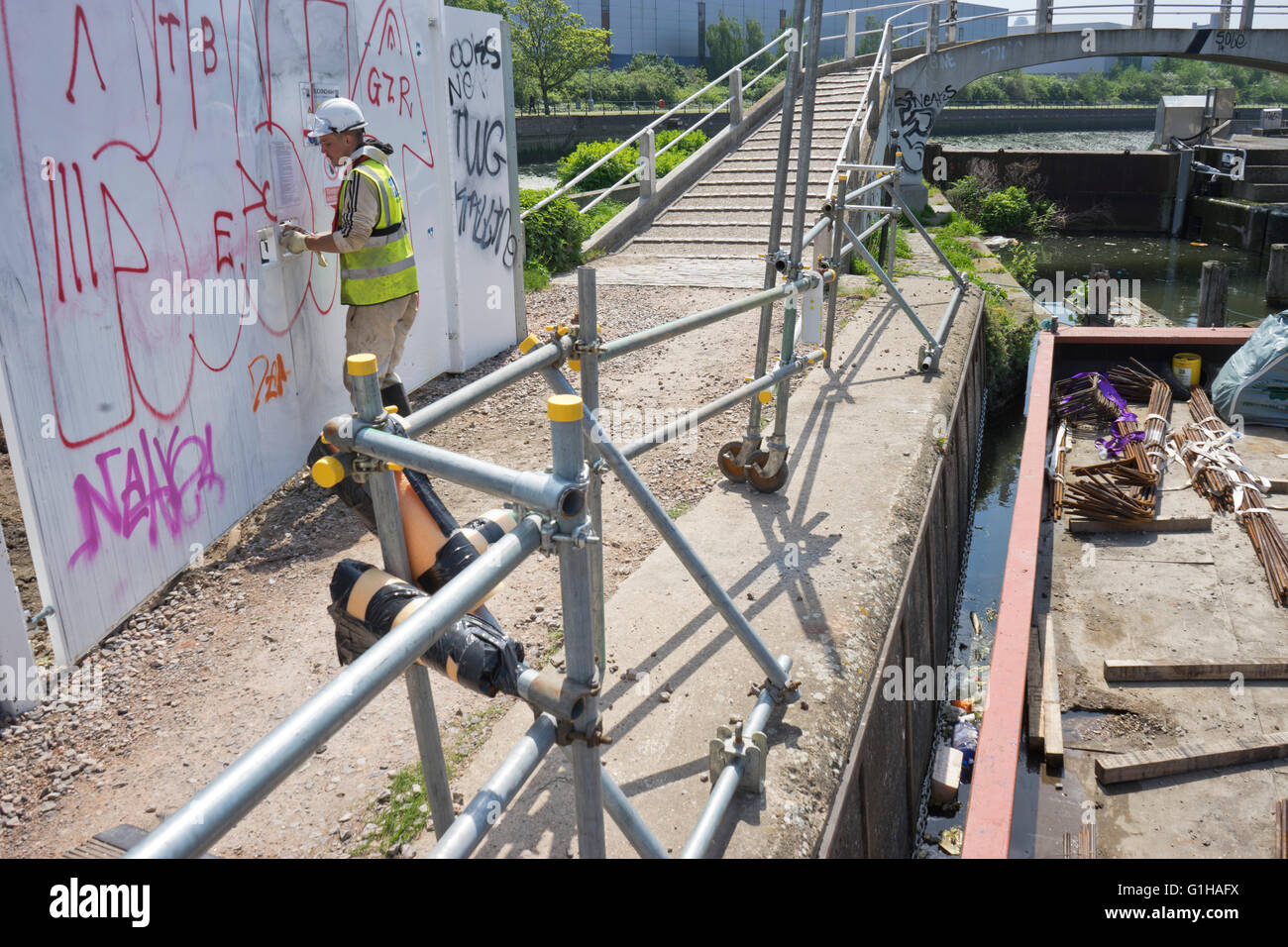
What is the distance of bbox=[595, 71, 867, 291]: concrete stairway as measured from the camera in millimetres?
11289

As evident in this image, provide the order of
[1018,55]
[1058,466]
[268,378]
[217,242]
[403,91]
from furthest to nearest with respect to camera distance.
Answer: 1. [1018,55]
2. [1058,466]
3. [403,91]
4. [268,378]
5. [217,242]

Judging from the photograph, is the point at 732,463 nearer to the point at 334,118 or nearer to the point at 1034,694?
the point at 1034,694

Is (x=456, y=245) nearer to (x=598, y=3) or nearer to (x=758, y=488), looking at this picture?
(x=758, y=488)

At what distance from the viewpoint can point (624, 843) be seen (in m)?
2.82

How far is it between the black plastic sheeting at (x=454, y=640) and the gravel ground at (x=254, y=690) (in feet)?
3.88

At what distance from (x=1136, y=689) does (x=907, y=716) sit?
1.62m

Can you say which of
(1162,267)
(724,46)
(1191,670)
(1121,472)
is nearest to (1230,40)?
(1162,267)

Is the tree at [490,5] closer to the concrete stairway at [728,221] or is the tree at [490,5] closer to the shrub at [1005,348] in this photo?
the concrete stairway at [728,221]

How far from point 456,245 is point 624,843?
220 inches

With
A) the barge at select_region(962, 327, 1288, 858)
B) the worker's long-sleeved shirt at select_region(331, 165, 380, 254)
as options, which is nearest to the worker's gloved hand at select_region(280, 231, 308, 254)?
the worker's long-sleeved shirt at select_region(331, 165, 380, 254)

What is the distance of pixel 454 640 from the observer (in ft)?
6.18

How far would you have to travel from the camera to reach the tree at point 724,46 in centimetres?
6994

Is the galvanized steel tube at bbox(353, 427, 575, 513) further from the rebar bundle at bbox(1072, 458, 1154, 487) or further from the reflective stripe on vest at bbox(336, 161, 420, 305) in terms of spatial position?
the rebar bundle at bbox(1072, 458, 1154, 487)

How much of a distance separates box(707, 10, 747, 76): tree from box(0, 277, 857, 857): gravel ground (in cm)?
7029
